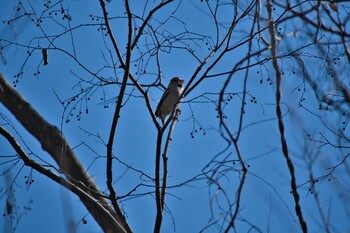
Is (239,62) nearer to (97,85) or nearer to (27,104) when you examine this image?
(97,85)

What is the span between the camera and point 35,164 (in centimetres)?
420

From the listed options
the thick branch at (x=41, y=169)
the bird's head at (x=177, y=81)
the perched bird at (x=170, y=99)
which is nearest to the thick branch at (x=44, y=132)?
the thick branch at (x=41, y=169)

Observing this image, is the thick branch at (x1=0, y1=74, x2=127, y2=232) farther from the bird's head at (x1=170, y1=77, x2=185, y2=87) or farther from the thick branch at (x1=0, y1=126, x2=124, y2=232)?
the bird's head at (x1=170, y1=77, x2=185, y2=87)

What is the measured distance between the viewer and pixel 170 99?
690cm

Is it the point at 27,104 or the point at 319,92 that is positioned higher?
the point at 27,104

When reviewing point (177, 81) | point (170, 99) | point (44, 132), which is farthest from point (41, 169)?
point (177, 81)

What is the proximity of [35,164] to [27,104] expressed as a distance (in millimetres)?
1653

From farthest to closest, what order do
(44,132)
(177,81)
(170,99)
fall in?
(177,81) < (170,99) < (44,132)

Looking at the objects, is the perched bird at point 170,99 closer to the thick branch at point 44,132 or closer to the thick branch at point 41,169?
the thick branch at point 44,132

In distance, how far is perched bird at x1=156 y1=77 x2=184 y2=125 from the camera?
6.87 m

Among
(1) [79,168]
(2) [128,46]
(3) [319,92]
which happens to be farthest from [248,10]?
(1) [79,168]

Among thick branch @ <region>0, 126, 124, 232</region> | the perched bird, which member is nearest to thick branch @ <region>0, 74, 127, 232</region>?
thick branch @ <region>0, 126, 124, 232</region>

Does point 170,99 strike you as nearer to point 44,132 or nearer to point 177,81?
point 177,81

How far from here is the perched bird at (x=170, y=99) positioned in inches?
270
